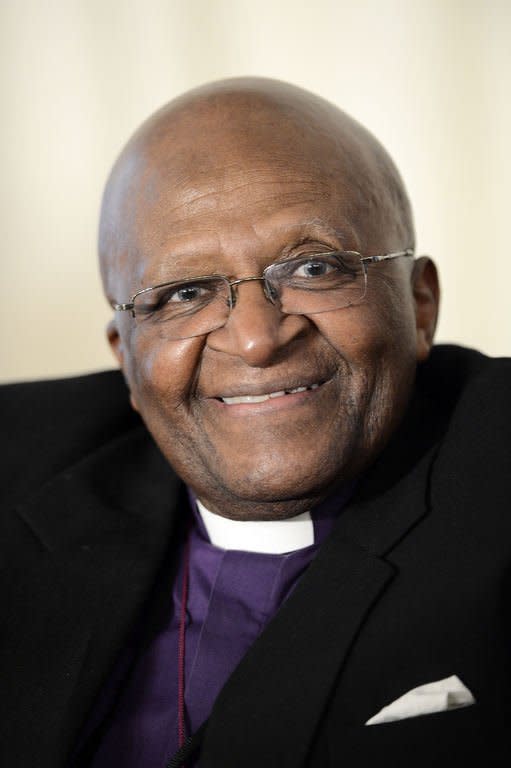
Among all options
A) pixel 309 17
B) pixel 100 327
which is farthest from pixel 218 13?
pixel 100 327

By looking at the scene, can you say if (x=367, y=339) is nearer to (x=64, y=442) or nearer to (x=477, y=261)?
(x=64, y=442)

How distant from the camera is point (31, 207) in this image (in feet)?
11.1

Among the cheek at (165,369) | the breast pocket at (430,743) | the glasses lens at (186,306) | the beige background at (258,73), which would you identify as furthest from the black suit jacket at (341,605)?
the beige background at (258,73)

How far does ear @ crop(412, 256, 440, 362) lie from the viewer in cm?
216

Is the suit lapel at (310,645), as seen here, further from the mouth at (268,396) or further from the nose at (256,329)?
the nose at (256,329)

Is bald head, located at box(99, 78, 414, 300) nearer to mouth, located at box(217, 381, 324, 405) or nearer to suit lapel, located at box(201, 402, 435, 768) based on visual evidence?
mouth, located at box(217, 381, 324, 405)

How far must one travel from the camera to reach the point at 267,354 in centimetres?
176

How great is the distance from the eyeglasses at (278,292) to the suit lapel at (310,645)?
0.43 metres

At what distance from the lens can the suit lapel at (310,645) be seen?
162 centimetres

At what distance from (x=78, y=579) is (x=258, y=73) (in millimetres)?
1965

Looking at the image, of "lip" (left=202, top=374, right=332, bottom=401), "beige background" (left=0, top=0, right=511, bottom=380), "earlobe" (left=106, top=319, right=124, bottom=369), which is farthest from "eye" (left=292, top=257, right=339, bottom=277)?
"beige background" (left=0, top=0, right=511, bottom=380)

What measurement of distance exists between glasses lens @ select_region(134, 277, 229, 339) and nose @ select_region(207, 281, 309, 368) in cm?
4

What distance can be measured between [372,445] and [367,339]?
232 millimetres

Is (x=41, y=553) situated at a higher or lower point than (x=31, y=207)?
lower
